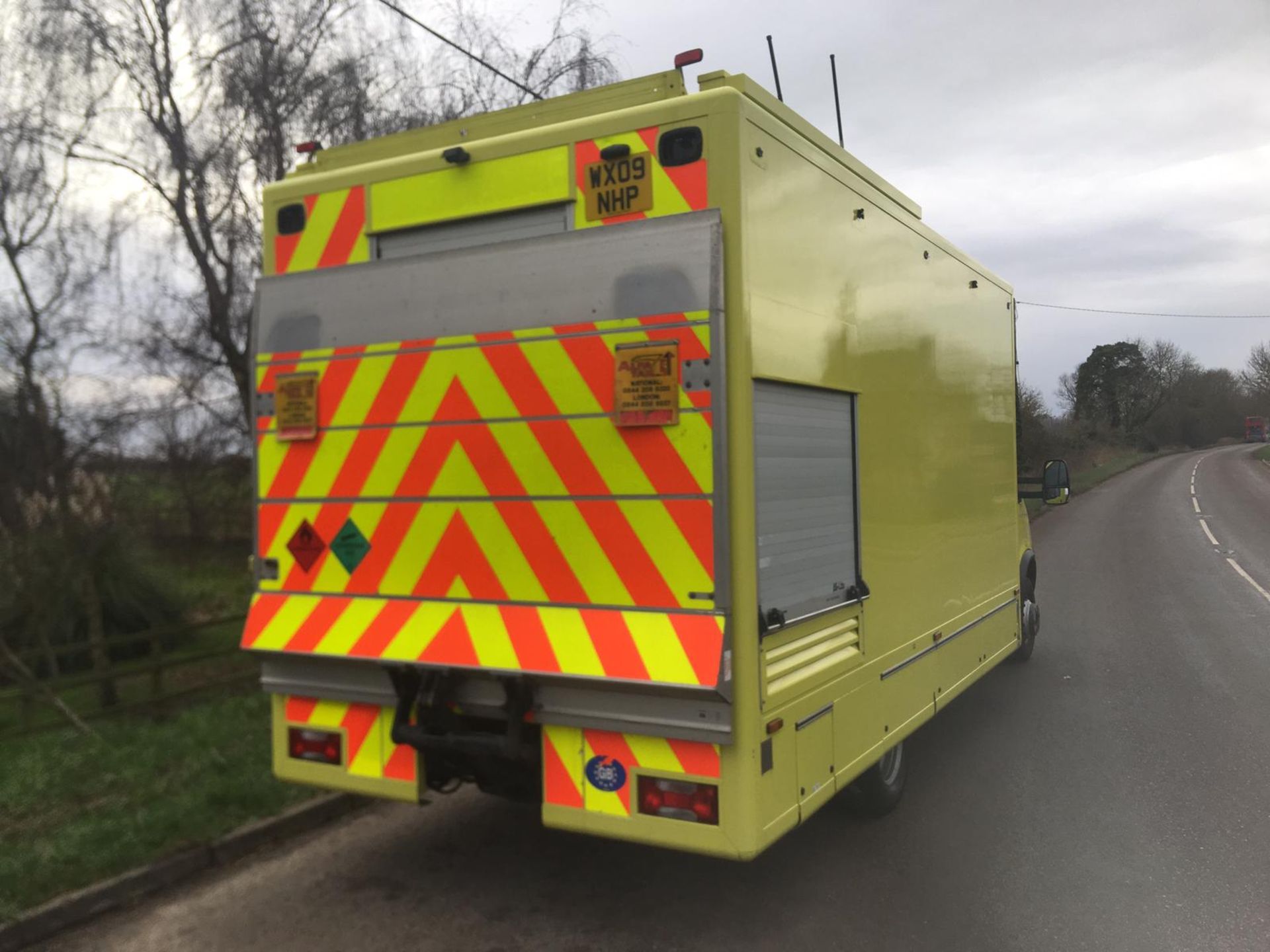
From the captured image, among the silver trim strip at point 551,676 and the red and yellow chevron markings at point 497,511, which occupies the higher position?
the red and yellow chevron markings at point 497,511

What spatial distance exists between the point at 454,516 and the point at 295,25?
27.5ft

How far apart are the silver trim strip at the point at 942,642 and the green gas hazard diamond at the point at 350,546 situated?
2364 millimetres

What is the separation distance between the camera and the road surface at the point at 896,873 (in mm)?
3773

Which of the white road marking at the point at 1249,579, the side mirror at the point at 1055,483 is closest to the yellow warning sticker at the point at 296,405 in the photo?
the side mirror at the point at 1055,483

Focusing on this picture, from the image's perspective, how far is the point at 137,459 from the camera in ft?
26.4

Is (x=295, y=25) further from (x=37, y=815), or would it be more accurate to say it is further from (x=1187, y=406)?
(x=1187, y=406)

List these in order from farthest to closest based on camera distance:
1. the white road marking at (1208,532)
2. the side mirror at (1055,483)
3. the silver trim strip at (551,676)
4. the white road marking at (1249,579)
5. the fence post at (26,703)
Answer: the white road marking at (1208,532) < the white road marking at (1249,579) < the side mirror at (1055,483) < the fence post at (26,703) < the silver trim strip at (551,676)

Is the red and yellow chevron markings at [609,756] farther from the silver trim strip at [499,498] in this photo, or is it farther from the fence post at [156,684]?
the fence post at [156,684]

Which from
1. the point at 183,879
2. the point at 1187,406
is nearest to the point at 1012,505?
the point at 183,879

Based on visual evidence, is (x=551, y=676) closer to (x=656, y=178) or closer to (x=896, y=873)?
(x=656, y=178)

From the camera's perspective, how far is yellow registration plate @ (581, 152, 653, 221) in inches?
133

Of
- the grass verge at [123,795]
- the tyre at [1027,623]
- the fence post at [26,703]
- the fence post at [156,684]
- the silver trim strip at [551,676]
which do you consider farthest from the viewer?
the tyre at [1027,623]

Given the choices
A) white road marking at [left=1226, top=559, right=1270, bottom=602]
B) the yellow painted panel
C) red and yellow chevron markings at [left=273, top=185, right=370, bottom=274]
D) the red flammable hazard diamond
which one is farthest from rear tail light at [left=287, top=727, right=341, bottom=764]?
white road marking at [left=1226, top=559, right=1270, bottom=602]

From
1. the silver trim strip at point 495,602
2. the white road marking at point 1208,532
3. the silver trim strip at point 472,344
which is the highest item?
the silver trim strip at point 472,344
